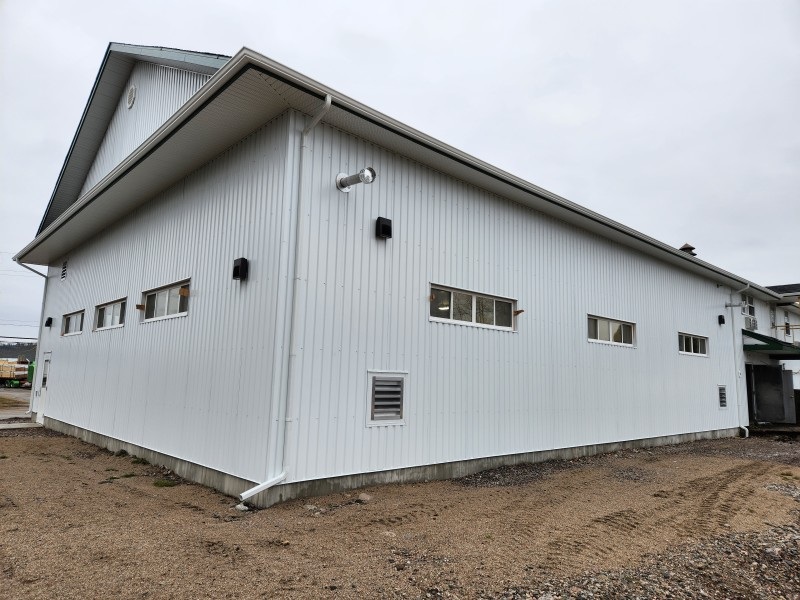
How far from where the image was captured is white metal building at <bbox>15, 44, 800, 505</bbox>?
5.84 meters

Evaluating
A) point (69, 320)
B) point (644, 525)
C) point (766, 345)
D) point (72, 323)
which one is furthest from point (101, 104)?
point (766, 345)

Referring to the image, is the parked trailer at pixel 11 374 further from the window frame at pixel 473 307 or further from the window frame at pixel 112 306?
the window frame at pixel 473 307

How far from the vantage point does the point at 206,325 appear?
711cm

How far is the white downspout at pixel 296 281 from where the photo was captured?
5.38 metres

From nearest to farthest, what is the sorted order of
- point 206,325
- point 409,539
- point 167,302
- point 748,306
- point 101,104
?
point 409,539, point 206,325, point 167,302, point 101,104, point 748,306

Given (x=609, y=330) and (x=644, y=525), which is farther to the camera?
(x=609, y=330)

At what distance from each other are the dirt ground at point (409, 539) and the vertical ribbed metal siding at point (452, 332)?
31.6 inches

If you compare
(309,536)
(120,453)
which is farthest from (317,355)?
(120,453)

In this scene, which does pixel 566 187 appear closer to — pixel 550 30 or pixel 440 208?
pixel 550 30

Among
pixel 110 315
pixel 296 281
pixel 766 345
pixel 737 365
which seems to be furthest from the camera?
pixel 766 345

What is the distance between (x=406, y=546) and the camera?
422 centimetres

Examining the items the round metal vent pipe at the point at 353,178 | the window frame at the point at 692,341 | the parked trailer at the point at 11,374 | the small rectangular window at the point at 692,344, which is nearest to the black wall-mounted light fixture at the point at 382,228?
the round metal vent pipe at the point at 353,178

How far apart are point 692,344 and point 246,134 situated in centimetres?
1287

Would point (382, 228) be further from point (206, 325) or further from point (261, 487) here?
point (261, 487)
